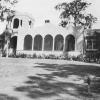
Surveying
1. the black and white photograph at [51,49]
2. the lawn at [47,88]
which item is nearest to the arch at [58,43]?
the black and white photograph at [51,49]

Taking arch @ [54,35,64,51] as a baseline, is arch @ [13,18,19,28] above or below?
above

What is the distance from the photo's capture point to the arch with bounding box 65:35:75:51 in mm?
31250

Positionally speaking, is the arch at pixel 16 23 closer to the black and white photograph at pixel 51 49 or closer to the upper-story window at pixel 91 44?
the black and white photograph at pixel 51 49

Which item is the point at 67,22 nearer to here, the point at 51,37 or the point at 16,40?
the point at 51,37

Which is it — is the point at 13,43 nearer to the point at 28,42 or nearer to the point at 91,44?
the point at 28,42

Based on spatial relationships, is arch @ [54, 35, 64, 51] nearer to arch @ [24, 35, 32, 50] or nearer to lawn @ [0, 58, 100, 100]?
arch @ [24, 35, 32, 50]

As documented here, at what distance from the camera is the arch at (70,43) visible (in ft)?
103

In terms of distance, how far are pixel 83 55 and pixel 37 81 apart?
17.7 m

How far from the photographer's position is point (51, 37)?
33.3 metres

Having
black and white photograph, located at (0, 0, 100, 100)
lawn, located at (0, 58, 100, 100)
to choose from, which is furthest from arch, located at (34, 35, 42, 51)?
lawn, located at (0, 58, 100, 100)

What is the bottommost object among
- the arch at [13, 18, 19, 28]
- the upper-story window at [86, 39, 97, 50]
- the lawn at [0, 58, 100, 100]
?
the lawn at [0, 58, 100, 100]

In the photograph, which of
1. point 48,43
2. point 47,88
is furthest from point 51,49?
point 47,88

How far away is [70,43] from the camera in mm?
31578

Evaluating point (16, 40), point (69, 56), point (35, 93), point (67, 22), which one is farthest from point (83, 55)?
point (35, 93)
